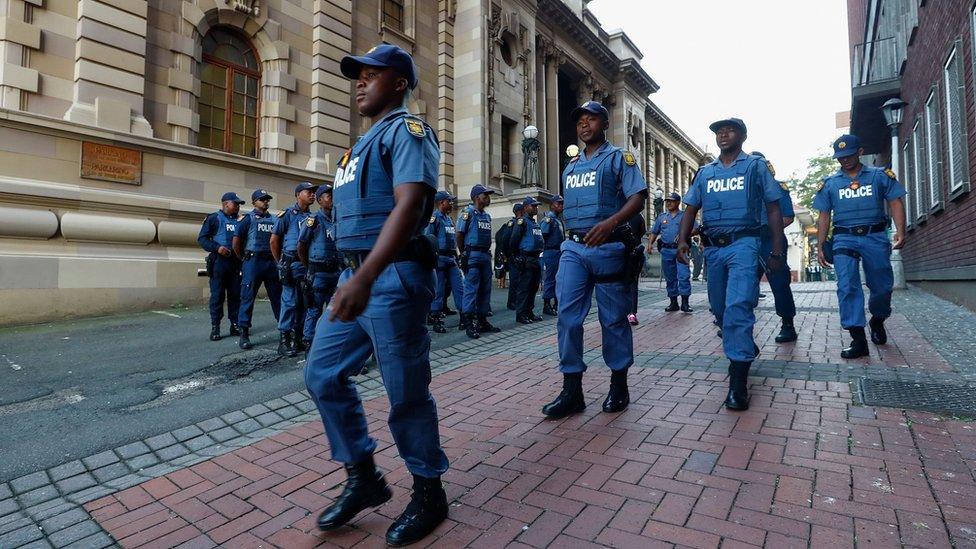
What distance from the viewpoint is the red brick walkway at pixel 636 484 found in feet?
6.75

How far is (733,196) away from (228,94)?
1088 centimetres

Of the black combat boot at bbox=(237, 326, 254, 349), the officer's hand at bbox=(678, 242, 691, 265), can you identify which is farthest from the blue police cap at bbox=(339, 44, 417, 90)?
the black combat boot at bbox=(237, 326, 254, 349)

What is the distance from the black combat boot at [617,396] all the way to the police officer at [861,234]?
2693 mm

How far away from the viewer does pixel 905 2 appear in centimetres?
1221

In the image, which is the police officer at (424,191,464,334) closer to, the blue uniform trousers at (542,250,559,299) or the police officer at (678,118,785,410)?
the blue uniform trousers at (542,250,559,299)

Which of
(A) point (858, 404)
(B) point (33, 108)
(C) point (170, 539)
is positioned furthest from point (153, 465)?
(B) point (33, 108)

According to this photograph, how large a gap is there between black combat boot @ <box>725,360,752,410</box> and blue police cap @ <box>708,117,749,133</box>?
1842mm

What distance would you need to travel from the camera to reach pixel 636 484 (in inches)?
96.8

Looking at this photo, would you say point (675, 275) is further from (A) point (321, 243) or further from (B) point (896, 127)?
(B) point (896, 127)

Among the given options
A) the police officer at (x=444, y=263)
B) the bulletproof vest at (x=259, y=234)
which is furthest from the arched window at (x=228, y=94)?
the police officer at (x=444, y=263)

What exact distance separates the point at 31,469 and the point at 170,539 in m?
1.43

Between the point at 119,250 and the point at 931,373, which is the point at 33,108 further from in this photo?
the point at 931,373

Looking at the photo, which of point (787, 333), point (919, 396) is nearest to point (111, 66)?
point (787, 333)

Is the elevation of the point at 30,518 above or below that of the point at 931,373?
below
